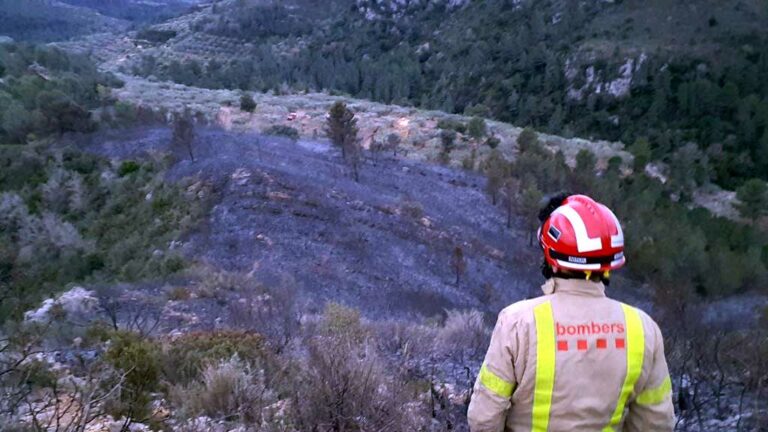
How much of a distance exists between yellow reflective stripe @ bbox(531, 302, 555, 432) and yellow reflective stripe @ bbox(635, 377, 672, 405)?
37 cm

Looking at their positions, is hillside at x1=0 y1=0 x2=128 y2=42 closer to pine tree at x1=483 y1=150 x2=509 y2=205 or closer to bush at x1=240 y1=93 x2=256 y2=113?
bush at x1=240 y1=93 x2=256 y2=113

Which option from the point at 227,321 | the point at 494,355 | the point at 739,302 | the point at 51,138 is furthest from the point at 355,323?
the point at 51,138

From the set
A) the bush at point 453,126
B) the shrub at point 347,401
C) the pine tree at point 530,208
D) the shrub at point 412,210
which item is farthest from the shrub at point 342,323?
the bush at point 453,126

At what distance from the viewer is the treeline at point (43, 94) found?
21516 mm

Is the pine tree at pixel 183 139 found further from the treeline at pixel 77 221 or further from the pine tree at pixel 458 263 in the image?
the pine tree at pixel 458 263

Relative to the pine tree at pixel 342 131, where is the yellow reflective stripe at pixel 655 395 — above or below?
above

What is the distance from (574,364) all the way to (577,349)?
2.2 inches

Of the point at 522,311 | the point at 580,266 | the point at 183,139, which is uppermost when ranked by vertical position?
the point at 580,266

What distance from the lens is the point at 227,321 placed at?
8.32 metres

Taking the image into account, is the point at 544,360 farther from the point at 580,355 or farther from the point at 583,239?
the point at 583,239

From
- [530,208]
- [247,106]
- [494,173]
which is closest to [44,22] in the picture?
[247,106]

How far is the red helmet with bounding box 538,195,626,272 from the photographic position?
7.26 feet

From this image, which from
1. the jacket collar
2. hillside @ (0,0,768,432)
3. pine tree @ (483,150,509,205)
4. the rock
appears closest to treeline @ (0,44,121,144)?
hillside @ (0,0,768,432)

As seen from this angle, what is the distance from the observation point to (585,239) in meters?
2.21
